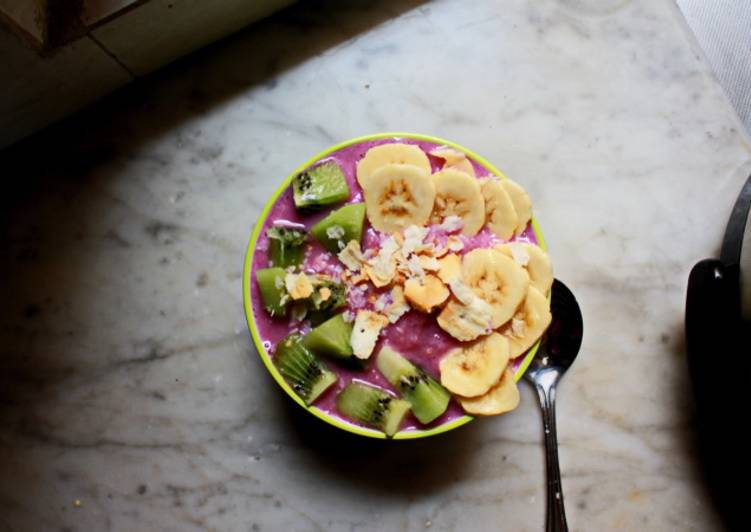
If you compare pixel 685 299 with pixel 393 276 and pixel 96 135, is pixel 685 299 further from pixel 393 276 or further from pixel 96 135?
pixel 96 135

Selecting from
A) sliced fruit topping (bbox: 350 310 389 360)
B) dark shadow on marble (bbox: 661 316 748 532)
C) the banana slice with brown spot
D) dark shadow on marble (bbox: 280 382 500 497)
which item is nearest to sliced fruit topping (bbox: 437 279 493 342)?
the banana slice with brown spot

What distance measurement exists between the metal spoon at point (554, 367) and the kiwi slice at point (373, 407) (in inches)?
13.3

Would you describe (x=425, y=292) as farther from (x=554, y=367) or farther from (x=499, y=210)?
(x=554, y=367)

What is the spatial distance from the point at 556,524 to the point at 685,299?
51cm

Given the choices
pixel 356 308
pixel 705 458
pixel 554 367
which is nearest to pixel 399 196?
pixel 356 308

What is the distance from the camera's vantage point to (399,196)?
1.17 m

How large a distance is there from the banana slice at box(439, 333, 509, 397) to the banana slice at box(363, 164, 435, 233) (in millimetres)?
223

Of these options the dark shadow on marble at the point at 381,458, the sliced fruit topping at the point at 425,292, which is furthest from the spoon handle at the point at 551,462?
the sliced fruit topping at the point at 425,292

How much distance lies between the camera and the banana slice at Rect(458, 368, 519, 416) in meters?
1.15

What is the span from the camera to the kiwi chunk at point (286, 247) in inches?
46.4

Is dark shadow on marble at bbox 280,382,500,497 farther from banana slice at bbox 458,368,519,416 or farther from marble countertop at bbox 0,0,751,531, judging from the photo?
banana slice at bbox 458,368,519,416

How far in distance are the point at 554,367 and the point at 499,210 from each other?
0.36m

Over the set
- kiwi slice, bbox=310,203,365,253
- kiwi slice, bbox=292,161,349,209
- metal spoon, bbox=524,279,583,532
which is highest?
kiwi slice, bbox=292,161,349,209

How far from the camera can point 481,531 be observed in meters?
1.36
